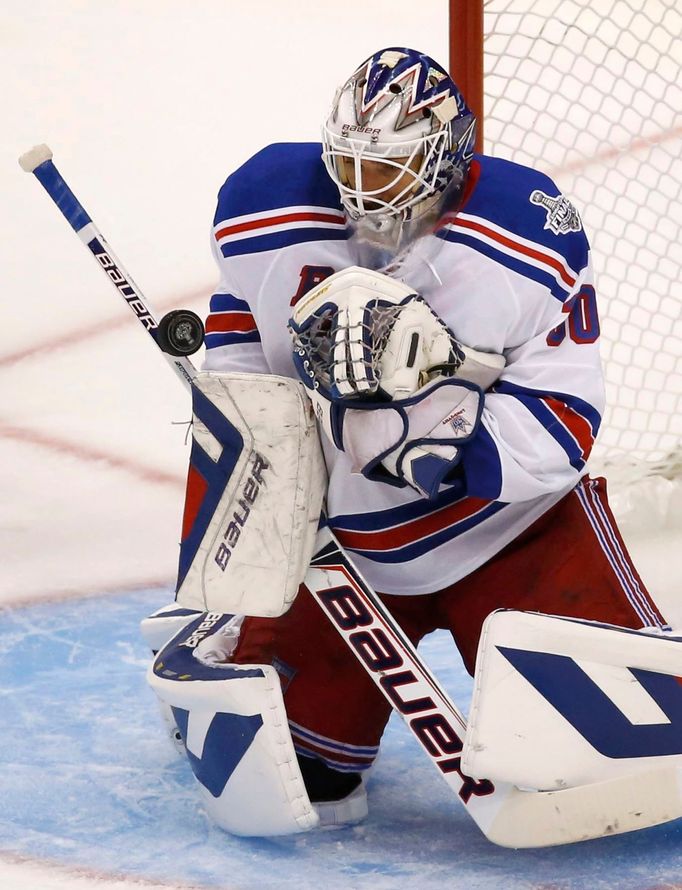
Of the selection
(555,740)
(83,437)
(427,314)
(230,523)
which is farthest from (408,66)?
(83,437)

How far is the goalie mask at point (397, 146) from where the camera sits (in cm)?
189

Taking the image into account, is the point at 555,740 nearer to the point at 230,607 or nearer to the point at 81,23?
the point at 230,607

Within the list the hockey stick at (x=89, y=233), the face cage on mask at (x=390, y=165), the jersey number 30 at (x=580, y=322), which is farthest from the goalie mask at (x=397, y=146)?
the hockey stick at (x=89, y=233)

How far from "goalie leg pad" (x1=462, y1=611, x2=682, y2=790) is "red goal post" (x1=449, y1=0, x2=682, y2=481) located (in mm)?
1491

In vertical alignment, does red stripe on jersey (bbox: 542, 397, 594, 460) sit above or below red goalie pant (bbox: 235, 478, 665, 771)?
above

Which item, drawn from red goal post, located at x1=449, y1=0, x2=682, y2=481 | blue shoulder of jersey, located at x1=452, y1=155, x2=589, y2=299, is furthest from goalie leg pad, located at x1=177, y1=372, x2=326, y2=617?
red goal post, located at x1=449, y1=0, x2=682, y2=481

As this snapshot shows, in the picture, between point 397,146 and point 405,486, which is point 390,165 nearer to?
point 397,146

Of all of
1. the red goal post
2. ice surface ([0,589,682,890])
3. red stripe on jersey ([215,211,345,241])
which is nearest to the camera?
ice surface ([0,589,682,890])

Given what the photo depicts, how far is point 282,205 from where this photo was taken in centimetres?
202

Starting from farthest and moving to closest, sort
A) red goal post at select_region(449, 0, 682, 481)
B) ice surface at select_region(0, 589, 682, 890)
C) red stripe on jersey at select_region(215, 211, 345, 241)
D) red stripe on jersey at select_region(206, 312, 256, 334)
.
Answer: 1. red goal post at select_region(449, 0, 682, 481)
2. red stripe on jersey at select_region(206, 312, 256, 334)
3. red stripe on jersey at select_region(215, 211, 345, 241)
4. ice surface at select_region(0, 589, 682, 890)

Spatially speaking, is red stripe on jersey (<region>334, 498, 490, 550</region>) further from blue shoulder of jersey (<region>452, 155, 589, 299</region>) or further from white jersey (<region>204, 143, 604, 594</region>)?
blue shoulder of jersey (<region>452, 155, 589, 299</region>)

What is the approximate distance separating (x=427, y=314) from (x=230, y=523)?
40cm

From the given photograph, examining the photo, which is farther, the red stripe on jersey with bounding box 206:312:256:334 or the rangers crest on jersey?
the red stripe on jersey with bounding box 206:312:256:334

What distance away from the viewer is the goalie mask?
1.89 metres
